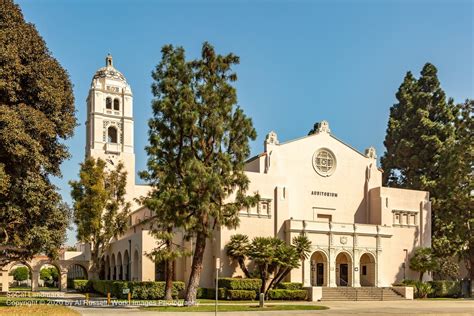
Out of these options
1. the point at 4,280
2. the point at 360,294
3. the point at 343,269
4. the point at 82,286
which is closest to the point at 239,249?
the point at 360,294

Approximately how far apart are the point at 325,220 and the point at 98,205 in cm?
2001

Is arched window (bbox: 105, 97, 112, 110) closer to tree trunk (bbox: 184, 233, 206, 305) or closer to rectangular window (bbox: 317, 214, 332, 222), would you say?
rectangular window (bbox: 317, 214, 332, 222)

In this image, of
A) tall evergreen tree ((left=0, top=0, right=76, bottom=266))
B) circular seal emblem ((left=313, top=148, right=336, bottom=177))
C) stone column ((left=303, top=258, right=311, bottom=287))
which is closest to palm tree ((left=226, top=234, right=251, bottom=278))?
stone column ((left=303, top=258, right=311, bottom=287))

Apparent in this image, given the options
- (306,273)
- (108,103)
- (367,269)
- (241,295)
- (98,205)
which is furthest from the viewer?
(108,103)

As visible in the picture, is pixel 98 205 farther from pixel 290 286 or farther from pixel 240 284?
pixel 290 286

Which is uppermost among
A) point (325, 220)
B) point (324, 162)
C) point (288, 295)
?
point (324, 162)

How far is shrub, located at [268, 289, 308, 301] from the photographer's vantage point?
3909 centimetres

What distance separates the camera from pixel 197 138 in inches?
1278

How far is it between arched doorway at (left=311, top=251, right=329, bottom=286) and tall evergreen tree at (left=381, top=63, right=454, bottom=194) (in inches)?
598

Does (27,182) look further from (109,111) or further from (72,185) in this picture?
(109,111)

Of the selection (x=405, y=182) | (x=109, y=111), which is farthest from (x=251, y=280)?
(x=109, y=111)

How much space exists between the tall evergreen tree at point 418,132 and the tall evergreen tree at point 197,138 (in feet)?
92.4

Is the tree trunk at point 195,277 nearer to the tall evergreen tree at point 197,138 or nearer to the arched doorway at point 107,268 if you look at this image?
the tall evergreen tree at point 197,138

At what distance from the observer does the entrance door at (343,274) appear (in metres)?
46.2
